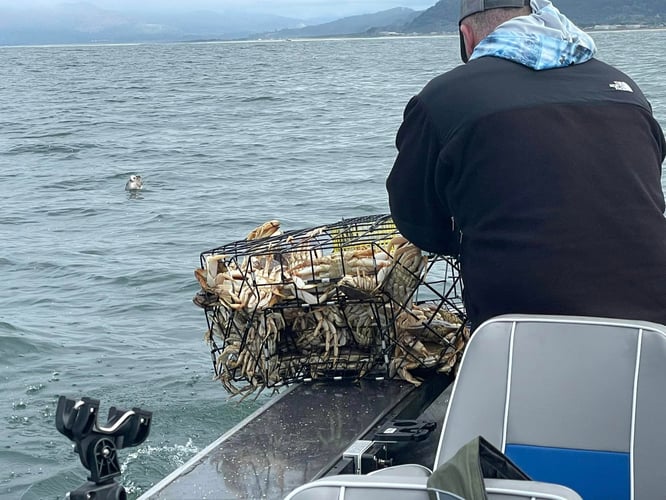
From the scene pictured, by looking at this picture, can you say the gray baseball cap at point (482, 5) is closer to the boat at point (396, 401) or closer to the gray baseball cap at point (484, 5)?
the gray baseball cap at point (484, 5)

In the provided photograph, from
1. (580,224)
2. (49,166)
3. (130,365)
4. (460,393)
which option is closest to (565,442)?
(460,393)

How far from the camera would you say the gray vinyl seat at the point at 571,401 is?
2443mm

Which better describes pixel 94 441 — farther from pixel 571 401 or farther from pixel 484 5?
pixel 484 5

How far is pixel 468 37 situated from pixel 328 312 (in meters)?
1.49

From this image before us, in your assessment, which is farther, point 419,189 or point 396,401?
point 396,401

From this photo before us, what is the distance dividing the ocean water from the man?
3381 millimetres

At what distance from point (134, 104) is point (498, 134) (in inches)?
1516

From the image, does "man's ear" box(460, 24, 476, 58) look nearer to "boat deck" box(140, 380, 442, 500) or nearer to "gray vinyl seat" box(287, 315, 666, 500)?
"gray vinyl seat" box(287, 315, 666, 500)

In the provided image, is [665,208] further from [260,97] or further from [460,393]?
[260,97]

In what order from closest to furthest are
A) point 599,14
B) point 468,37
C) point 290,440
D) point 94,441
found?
point 94,441 → point 468,37 → point 290,440 → point 599,14

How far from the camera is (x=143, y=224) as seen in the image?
49.5 feet

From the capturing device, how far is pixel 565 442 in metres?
2.53

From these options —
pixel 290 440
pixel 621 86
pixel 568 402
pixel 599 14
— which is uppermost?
pixel 621 86

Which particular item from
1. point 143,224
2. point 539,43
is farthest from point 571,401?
point 143,224
